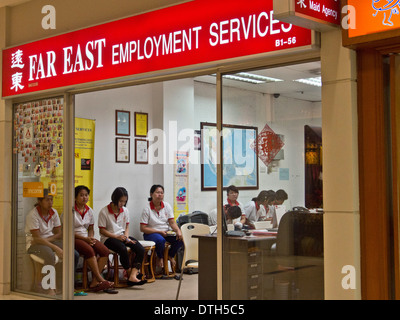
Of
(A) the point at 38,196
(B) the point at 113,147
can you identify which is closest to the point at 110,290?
(A) the point at 38,196

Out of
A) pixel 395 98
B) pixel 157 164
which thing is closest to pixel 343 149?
pixel 395 98

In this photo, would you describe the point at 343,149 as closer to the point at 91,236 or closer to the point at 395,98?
the point at 395,98

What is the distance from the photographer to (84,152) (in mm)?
7633

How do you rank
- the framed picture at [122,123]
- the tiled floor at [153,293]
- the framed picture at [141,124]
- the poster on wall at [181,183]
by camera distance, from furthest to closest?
the poster on wall at [181,183]
the framed picture at [141,124]
the framed picture at [122,123]
the tiled floor at [153,293]

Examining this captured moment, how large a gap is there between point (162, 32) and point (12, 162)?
2.70 metres

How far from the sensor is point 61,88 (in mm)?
5777

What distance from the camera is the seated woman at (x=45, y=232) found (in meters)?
6.02

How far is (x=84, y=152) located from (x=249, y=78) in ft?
12.2

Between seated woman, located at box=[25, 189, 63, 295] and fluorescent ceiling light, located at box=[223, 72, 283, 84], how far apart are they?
2629 millimetres

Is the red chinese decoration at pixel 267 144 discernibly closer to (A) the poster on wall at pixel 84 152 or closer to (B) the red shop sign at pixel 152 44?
(B) the red shop sign at pixel 152 44

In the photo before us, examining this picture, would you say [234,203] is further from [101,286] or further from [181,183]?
[181,183]

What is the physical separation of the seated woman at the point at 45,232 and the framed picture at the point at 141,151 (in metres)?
2.31

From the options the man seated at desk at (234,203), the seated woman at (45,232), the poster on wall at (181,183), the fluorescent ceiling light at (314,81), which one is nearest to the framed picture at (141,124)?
the poster on wall at (181,183)

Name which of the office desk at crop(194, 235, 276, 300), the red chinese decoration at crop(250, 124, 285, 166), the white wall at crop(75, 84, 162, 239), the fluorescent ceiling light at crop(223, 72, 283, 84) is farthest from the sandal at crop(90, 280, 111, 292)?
the fluorescent ceiling light at crop(223, 72, 283, 84)
